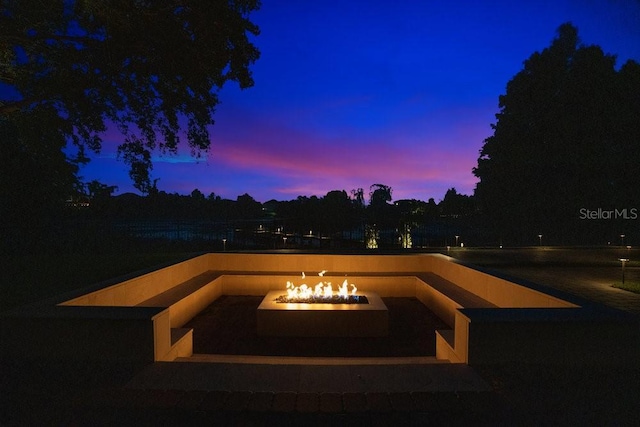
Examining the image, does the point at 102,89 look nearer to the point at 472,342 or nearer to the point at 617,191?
the point at 472,342

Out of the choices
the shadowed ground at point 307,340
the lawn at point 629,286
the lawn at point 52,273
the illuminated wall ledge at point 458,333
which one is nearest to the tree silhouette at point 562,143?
the lawn at point 629,286

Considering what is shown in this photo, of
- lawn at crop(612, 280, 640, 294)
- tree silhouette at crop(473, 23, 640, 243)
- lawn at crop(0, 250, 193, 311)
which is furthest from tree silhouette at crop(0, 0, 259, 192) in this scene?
tree silhouette at crop(473, 23, 640, 243)

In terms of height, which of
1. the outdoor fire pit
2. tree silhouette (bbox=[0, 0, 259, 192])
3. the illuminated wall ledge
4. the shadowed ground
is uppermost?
tree silhouette (bbox=[0, 0, 259, 192])

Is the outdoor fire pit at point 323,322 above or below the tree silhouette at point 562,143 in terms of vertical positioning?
below

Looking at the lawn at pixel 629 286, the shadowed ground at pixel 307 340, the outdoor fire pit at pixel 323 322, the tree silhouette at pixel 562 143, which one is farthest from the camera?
the tree silhouette at pixel 562 143

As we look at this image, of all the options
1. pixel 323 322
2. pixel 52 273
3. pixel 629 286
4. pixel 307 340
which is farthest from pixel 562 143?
pixel 52 273

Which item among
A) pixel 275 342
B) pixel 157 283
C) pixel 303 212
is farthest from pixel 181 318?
pixel 303 212

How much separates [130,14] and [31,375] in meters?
6.53

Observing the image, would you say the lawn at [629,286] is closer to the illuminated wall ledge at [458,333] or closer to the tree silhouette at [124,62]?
the illuminated wall ledge at [458,333]

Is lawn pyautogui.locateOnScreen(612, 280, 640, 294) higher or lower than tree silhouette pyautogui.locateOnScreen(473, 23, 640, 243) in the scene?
lower

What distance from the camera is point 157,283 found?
26.9 ft

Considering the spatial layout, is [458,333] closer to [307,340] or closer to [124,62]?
[307,340]

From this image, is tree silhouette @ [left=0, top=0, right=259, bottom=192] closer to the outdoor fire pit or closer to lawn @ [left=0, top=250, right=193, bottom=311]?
lawn @ [left=0, top=250, right=193, bottom=311]

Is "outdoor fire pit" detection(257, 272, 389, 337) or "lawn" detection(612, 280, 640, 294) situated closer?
"outdoor fire pit" detection(257, 272, 389, 337)
